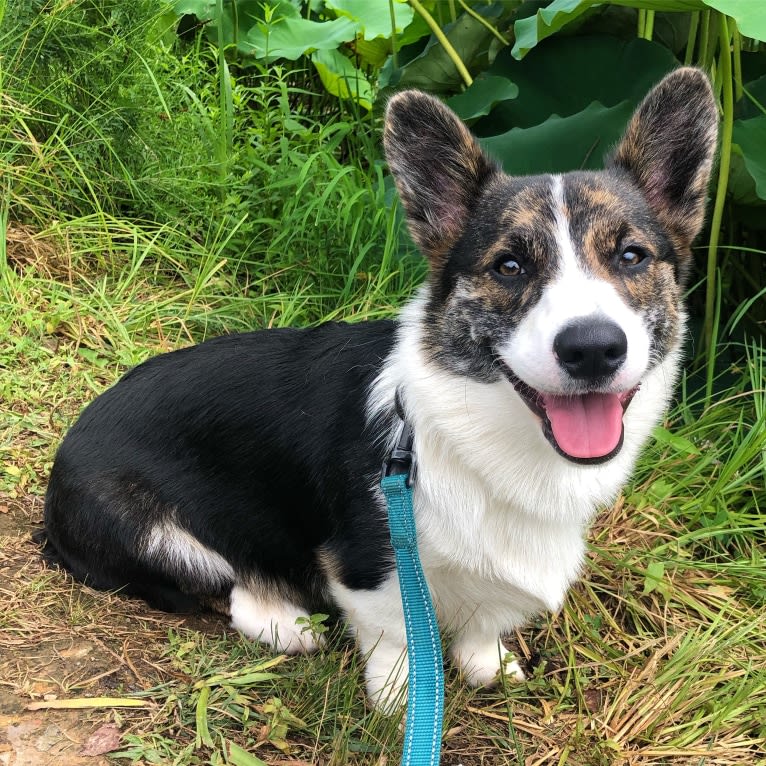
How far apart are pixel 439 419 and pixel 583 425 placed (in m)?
0.39

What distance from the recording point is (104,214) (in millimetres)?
4109

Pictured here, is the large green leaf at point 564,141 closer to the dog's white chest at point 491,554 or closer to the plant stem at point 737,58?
the plant stem at point 737,58

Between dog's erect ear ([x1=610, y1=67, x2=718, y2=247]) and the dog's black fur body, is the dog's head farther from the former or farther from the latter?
the dog's black fur body

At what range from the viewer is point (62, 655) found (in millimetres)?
2314

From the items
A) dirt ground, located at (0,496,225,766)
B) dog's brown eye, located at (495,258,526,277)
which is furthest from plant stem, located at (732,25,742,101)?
dirt ground, located at (0,496,225,766)

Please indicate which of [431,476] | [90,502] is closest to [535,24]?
[431,476]

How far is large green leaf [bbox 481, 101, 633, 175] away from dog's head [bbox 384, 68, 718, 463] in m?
1.08

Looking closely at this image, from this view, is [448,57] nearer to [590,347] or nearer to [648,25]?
[648,25]

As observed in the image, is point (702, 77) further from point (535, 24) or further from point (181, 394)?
point (181, 394)

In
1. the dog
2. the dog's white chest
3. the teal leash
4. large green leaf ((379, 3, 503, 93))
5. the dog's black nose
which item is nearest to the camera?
the dog's black nose

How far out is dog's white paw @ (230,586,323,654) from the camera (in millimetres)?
2516

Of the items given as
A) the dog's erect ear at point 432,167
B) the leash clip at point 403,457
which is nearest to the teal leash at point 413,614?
the leash clip at point 403,457

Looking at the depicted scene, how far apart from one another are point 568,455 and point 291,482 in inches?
36.1

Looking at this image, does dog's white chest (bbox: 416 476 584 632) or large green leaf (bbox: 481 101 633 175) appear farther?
large green leaf (bbox: 481 101 633 175)
